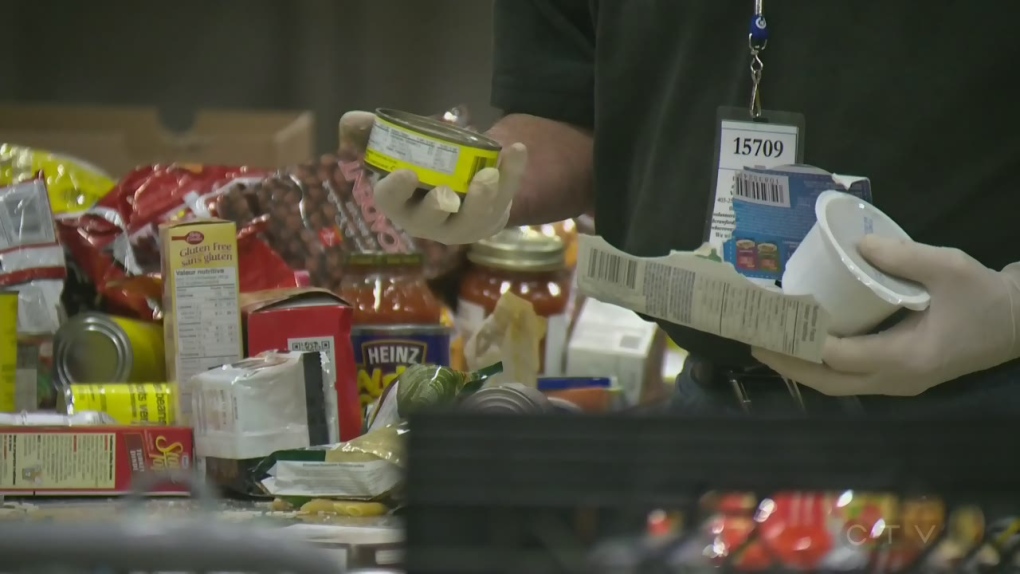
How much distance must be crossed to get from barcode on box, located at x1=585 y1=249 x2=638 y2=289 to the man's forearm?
286mm

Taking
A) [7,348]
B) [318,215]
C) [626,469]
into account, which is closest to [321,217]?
[318,215]

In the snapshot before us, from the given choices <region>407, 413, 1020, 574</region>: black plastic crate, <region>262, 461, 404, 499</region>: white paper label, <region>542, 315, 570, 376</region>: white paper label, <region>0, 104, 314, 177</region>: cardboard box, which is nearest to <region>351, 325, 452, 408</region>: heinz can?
<region>262, 461, 404, 499</region>: white paper label

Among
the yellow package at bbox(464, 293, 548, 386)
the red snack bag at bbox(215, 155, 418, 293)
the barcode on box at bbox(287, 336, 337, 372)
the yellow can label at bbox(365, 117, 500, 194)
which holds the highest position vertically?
the yellow can label at bbox(365, 117, 500, 194)

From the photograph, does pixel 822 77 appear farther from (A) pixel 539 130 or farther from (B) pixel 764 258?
(A) pixel 539 130

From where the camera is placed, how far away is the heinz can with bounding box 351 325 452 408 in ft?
4.13

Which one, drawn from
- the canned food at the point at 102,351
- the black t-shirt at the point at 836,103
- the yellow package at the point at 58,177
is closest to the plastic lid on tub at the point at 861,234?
the black t-shirt at the point at 836,103

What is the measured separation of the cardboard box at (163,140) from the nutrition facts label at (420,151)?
120cm

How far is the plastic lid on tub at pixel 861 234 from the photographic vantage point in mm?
911

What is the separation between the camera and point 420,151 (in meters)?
1.04

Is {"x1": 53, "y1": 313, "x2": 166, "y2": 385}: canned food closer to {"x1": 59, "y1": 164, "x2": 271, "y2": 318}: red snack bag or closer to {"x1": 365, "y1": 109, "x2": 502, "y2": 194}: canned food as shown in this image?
{"x1": 59, "y1": 164, "x2": 271, "y2": 318}: red snack bag

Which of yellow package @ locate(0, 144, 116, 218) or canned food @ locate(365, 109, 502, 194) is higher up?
canned food @ locate(365, 109, 502, 194)

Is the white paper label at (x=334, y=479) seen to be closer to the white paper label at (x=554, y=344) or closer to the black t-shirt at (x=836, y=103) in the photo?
the black t-shirt at (x=836, y=103)

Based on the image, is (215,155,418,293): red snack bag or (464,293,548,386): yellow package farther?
(215,155,418,293): red snack bag

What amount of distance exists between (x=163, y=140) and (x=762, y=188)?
1499 mm
